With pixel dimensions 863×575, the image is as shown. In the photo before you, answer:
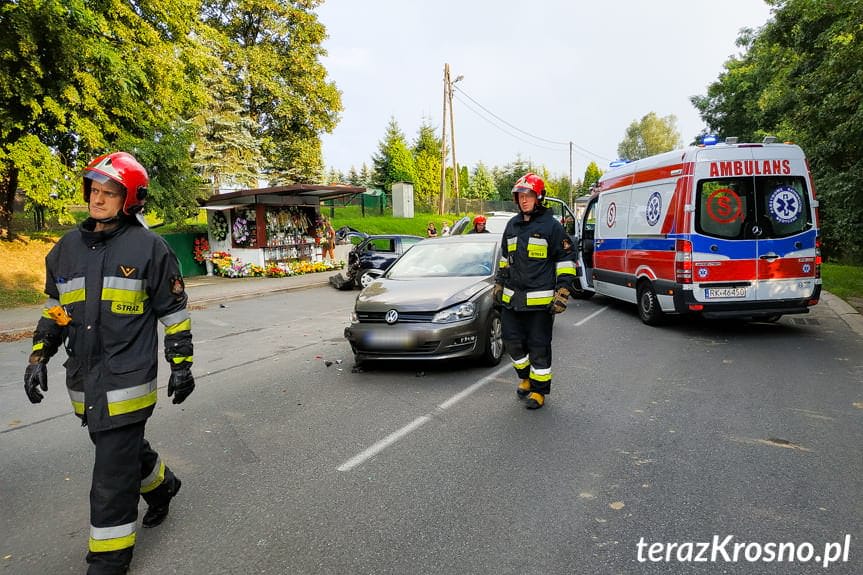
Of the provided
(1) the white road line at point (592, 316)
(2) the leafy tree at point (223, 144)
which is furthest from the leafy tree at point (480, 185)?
(1) the white road line at point (592, 316)

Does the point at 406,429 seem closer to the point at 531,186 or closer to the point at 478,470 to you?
the point at 478,470

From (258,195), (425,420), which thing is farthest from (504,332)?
(258,195)

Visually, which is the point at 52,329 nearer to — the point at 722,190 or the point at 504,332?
the point at 504,332

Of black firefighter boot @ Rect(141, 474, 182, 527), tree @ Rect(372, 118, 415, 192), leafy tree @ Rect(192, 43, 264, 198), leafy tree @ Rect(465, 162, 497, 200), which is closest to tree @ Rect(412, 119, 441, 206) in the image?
tree @ Rect(372, 118, 415, 192)

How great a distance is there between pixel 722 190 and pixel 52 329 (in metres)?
8.18

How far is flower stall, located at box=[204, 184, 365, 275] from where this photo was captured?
20.3 m

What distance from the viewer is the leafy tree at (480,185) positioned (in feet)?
216

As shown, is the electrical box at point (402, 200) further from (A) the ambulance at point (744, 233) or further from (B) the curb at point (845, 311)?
(A) the ambulance at point (744, 233)

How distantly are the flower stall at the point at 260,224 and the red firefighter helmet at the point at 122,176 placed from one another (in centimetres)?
1739

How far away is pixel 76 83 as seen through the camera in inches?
540

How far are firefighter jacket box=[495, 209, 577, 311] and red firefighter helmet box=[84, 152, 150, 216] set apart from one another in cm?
326

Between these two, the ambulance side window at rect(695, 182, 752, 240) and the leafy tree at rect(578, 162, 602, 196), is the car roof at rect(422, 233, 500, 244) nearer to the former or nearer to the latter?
the ambulance side window at rect(695, 182, 752, 240)

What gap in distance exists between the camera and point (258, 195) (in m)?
20.1

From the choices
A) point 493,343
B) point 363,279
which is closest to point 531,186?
point 493,343
